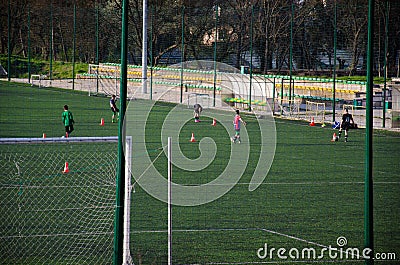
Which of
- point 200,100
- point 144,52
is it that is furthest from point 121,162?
point 144,52

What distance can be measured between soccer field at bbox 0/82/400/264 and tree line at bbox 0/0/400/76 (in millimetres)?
9351

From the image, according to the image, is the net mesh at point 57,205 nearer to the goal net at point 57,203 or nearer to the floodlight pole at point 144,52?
the goal net at point 57,203

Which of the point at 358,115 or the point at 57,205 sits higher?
the point at 358,115

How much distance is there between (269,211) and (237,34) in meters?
26.2

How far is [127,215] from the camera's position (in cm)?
989

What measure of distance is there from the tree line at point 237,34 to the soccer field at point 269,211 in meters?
9.35

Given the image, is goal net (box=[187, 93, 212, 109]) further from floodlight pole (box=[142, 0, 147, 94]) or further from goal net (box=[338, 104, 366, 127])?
goal net (box=[338, 104, 366, 127])

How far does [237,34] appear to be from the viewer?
39.8 m

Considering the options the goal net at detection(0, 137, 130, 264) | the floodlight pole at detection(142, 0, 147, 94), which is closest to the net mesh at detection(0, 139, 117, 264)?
the goal net at detection(0, 137, 130, 264)

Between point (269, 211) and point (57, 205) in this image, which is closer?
point (57, 205)

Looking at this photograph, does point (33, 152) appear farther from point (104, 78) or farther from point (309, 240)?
point (104, 78)

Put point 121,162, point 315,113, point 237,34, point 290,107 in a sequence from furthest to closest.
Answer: point 237,34 < point 315,113 < point 290,107 < point 121,162

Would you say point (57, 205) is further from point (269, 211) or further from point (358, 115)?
point (358, 115)

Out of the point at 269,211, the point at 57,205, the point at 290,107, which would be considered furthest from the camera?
the point at 290,107
